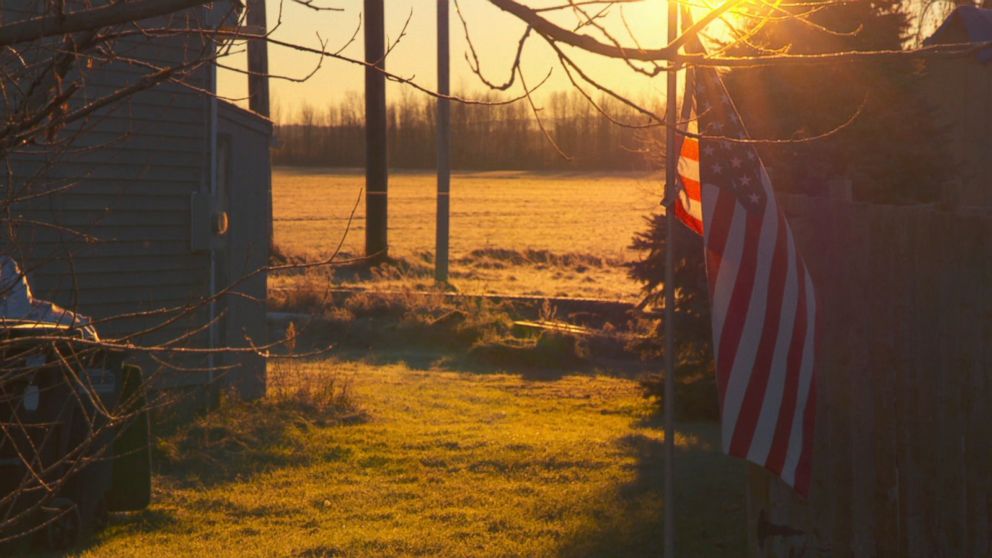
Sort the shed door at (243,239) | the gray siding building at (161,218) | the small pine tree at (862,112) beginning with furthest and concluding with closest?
the shed door at (243,239), the small pine tree at (862,112), the gray siding building at (161,218)

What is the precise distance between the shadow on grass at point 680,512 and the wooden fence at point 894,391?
1.16 metres

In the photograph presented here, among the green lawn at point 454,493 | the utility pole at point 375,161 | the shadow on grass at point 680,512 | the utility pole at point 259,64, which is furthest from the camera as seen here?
the utility pole at point 375,161

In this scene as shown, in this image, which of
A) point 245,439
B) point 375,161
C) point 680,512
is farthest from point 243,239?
point 375,161

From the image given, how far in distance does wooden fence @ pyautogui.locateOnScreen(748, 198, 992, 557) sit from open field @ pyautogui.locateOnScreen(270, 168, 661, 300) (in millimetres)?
5987

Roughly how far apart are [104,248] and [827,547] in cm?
657

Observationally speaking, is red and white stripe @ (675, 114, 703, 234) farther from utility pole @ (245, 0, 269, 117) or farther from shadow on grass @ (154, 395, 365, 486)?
utility pole @ (245, 0, 269, 117)

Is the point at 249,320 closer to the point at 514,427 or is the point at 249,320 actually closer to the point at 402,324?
the point at 514,427

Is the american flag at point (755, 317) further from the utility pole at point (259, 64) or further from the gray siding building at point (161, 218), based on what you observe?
the utility pole at point (259, 64)

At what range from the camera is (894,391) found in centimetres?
571

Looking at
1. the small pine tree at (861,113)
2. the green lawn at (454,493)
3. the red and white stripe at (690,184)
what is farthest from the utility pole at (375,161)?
the red and white stripe at (690,184)

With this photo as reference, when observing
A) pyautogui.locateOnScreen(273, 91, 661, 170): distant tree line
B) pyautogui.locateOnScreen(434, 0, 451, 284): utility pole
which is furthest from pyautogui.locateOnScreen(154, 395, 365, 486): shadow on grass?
pyautogui.locateOnScreen(273, 91, 661, 170): distant tree line

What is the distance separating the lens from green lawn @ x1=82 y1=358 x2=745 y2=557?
24.2 feet

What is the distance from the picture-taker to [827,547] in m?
5.92

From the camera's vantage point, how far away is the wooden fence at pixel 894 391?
17.9ft
